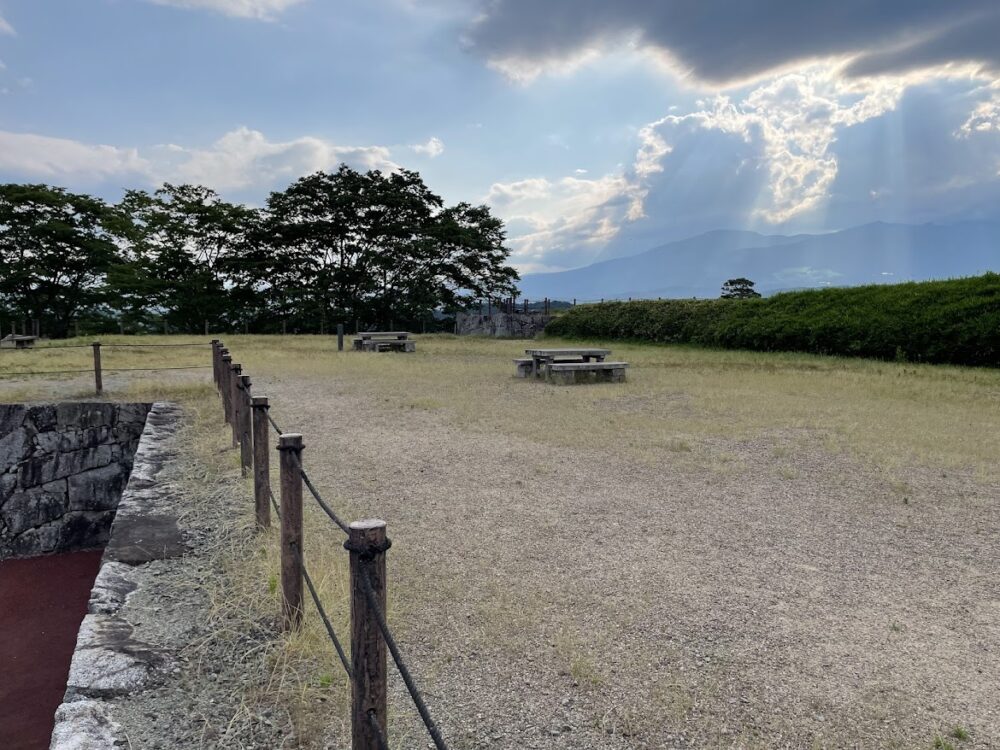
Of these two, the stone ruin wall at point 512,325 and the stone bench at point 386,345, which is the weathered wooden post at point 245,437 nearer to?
the stone bench at point 386,345

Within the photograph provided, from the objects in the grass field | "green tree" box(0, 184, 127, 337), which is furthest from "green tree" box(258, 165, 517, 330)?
the grass field

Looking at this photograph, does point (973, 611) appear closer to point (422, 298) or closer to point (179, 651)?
point (179, 651)

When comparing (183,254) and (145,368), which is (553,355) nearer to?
(145,368)

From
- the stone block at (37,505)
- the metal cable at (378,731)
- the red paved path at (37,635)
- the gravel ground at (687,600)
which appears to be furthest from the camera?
the stone block at (37,505)

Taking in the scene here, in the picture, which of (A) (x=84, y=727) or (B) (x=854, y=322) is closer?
(A) (x=84, y=727)

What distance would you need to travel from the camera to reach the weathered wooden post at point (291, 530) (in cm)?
263

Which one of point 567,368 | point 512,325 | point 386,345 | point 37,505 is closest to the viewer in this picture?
A: point 37,505

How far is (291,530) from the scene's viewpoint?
108 inches

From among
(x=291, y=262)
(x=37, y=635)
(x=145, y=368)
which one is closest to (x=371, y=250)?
(x=291, y=262)

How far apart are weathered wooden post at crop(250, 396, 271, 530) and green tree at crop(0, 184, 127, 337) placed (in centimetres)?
2945

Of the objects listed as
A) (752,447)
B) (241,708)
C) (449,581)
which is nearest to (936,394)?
(752,447)

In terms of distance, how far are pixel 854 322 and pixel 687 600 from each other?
47.6ft

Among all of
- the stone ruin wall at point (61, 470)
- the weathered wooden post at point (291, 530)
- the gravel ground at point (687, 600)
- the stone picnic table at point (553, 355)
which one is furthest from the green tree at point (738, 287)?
the weathered wooden post at point (291, 530)

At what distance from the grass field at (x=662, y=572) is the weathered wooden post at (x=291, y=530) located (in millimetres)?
160
